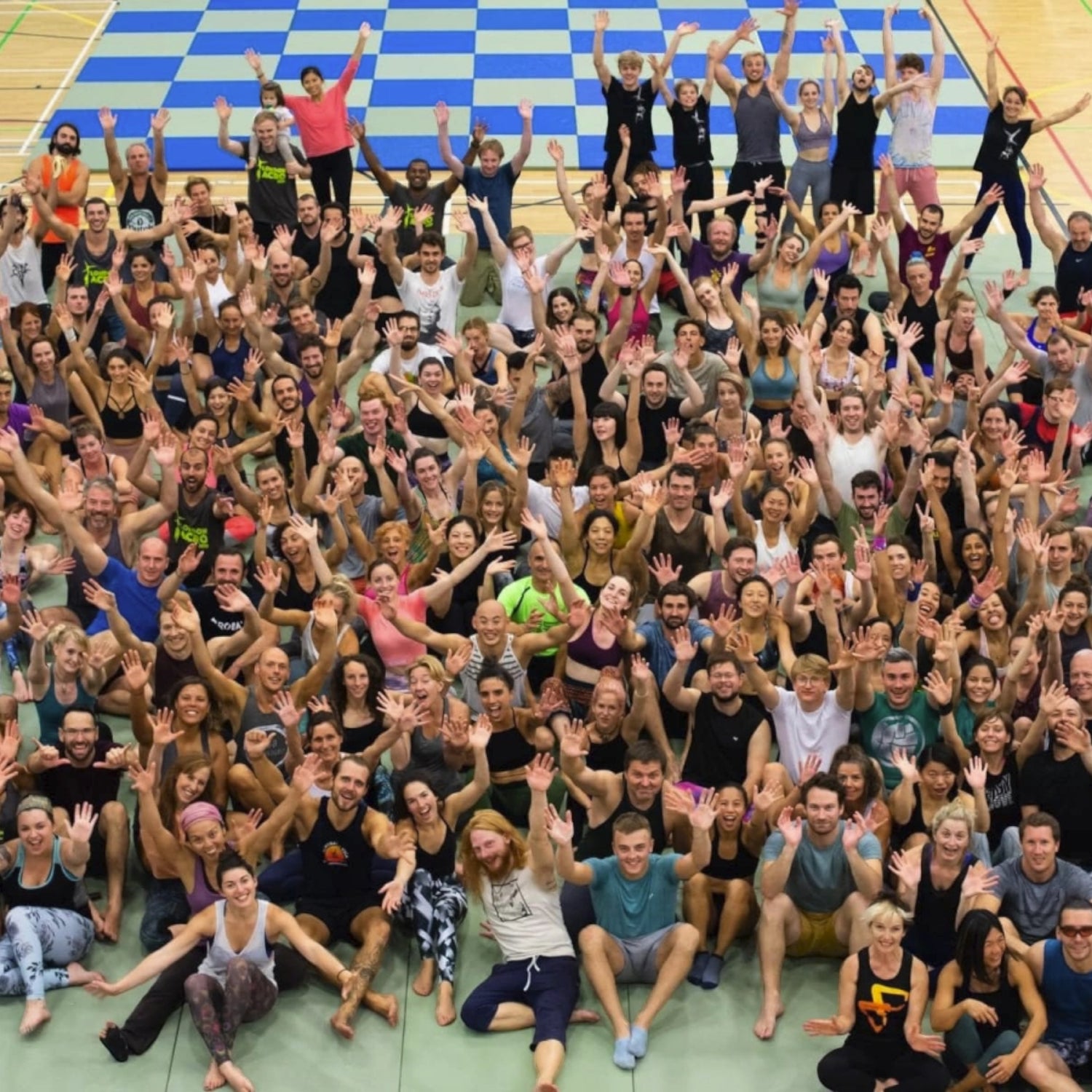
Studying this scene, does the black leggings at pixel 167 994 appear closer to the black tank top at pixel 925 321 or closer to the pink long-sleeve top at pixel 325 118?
the black tank top at pixel 925 321

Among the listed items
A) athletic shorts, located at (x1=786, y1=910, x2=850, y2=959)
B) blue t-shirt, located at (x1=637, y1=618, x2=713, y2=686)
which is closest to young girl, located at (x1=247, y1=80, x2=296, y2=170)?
blue t-shirt, located at (x1=637, y1=618, x2=713, y2=686)

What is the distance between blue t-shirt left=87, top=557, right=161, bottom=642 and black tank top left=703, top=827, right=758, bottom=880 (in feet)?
11.6

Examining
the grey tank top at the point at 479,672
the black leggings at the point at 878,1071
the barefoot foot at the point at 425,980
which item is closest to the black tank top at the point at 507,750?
the grey tank top at the point at 479,672

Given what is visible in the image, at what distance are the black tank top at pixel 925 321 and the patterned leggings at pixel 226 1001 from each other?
6.94 meters

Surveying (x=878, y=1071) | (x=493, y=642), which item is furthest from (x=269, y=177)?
(x=878, y=1071)

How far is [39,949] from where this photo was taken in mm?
8445

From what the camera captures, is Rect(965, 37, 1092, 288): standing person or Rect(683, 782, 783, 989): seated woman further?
Rect(965, 37, 1092, 288): standing person

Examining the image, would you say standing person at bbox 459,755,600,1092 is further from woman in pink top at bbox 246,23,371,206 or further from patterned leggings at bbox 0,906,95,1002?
woman in pink top at bbox 246,23,371,206

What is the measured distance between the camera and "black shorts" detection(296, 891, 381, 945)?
870 centimetres

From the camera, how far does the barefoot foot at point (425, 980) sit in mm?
8555

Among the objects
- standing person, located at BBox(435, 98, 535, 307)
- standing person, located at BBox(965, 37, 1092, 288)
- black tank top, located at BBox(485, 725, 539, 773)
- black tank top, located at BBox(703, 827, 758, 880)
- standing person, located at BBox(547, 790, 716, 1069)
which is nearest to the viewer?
standing person, located at BBox(547, 790, 716, 1069)

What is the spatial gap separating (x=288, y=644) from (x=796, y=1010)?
3.57 metres

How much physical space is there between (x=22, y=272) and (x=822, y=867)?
840 cm

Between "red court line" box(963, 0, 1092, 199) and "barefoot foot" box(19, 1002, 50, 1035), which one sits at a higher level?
"red court line" box(963, 0, 1092, 199)
